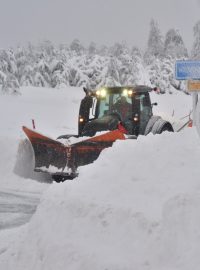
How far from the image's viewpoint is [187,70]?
42.0ft

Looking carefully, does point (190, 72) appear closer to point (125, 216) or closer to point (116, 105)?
point (116, 105)

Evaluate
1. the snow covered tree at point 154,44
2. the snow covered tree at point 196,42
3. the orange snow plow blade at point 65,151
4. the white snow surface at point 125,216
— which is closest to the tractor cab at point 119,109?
the orange snow plow blade at point 65,151

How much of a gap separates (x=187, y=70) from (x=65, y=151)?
12.5 ft

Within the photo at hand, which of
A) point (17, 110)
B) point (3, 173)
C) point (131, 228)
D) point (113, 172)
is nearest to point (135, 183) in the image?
point (113, 172)

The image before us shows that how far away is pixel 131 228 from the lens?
16.3 ft

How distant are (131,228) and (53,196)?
1.38 metres

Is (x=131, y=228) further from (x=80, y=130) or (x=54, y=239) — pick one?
(x=80, y=130)

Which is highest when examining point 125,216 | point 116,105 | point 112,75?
point 125,216

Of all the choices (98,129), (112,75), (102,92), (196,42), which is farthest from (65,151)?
(196,42)

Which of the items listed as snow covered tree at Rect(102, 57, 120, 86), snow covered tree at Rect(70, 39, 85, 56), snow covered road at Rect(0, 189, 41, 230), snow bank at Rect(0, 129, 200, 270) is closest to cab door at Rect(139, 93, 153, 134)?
snow covered road at Rect(0, 189, 41, 230)

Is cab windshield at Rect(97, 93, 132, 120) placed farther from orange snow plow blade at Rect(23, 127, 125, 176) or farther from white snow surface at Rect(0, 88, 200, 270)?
white snow surface at Rect(0, 88, 200, 270)

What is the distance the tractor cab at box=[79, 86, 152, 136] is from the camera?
12242 millimetres

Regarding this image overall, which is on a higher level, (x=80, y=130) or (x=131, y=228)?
(x=131, y=228)

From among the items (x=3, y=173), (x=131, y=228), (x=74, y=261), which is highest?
(x=131, y=228)
